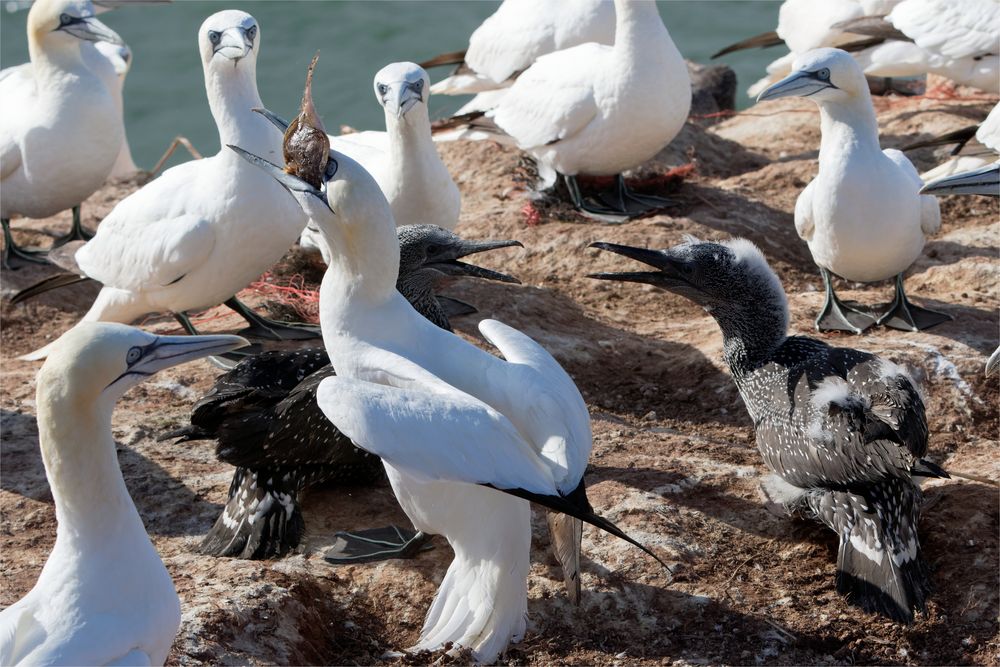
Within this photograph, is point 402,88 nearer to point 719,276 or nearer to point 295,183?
point 719,276

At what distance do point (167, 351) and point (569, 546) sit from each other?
1.36 m

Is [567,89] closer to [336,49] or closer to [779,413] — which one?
[779,413]

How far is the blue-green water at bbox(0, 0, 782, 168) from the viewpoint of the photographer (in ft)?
49.7

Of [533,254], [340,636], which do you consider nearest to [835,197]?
[533,254]

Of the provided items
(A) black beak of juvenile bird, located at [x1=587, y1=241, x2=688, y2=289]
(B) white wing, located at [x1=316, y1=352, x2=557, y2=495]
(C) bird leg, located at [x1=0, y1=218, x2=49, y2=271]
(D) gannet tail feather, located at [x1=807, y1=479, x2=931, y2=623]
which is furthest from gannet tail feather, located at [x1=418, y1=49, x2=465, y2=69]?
(B) white wing, located at [x1=316, y1=352, x2=557, y2=495]

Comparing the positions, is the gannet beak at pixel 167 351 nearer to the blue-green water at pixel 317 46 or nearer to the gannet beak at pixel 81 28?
the gannet beak at pixel 81 28

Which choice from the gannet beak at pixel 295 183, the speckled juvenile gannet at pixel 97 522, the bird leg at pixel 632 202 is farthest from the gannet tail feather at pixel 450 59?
the speckled juvenile gannet at pixel 97 522

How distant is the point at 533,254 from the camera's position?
277 inches

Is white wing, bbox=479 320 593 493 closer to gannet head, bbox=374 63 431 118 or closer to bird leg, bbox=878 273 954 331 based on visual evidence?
gannet head, bbox=374 63 431 118

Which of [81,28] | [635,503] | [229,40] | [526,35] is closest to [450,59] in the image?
[526,35]

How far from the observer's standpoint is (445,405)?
3541 mm

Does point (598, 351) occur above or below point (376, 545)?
below

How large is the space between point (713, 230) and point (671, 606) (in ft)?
11.2

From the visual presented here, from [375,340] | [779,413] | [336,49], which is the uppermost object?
[375,340]
